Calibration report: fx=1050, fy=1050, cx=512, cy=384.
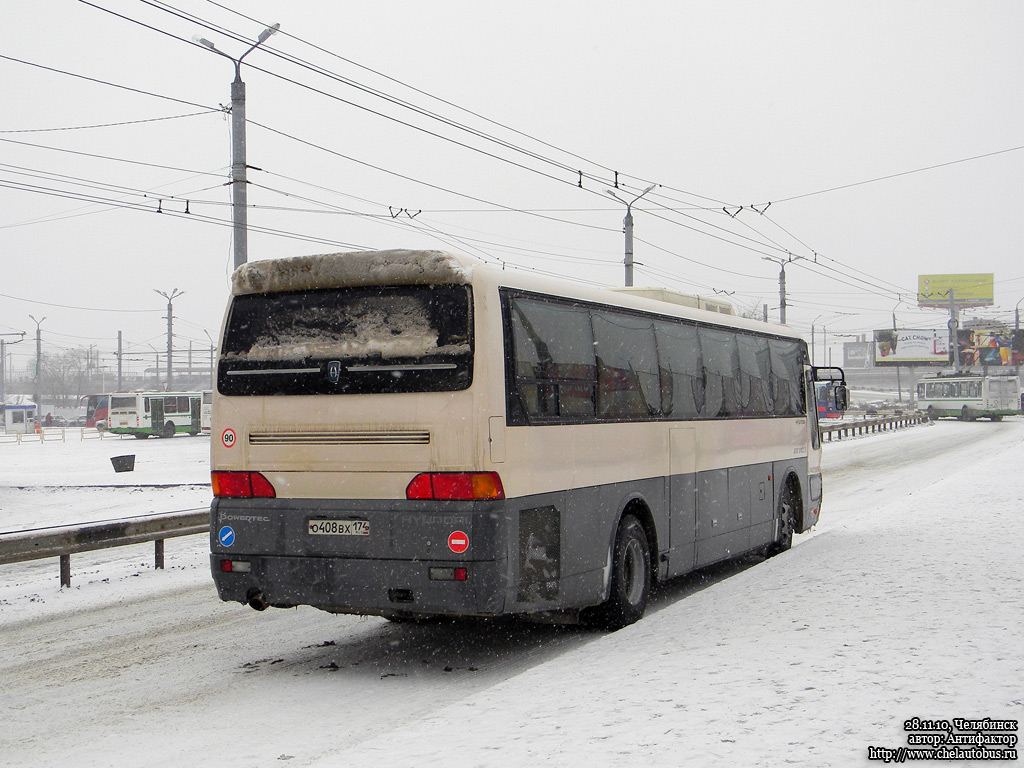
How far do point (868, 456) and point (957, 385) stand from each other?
41787 mm

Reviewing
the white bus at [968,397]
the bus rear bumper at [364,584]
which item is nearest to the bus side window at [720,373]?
the bus rear bumper at [364,584]

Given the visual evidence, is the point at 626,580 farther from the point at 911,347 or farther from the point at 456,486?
the point at 911,347

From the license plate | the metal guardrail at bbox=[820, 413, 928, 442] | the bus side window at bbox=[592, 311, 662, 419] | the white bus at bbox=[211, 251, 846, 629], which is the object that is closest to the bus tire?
the white bus at bbox=[211, 251, 846, 629]

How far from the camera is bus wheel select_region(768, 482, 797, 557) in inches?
512

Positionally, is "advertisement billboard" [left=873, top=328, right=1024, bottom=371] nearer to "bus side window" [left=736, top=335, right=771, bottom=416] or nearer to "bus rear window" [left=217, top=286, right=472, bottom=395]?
"bus side window" [left=736, top=335, right=771, bottom=416]

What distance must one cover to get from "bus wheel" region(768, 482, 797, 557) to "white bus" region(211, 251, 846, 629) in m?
4.61

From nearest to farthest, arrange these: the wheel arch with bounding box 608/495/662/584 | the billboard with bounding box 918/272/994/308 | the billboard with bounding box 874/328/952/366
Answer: the wheel arch with bounding box 608/495/662/584
the billboard with bounding box 874/328/952/366
the billboard with bounding box 918/272/994/308

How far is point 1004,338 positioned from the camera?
10269cm

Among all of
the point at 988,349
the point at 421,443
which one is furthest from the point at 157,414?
the point at 988,349

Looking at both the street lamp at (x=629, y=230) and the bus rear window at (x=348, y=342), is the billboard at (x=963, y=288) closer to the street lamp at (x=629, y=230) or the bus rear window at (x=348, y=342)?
the street lamp at (x=629, y=230)

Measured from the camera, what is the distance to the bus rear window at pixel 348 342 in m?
7.17

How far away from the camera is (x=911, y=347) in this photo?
107m

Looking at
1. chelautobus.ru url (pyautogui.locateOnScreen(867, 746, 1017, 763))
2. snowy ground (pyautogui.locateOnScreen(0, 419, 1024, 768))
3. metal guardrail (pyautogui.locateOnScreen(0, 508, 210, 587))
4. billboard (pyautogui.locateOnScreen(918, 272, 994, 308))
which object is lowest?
snowy ground (pyautogui.locateOnScreen(0, 419, 1024, 768))

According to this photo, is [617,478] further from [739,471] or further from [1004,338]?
[1004,338]
